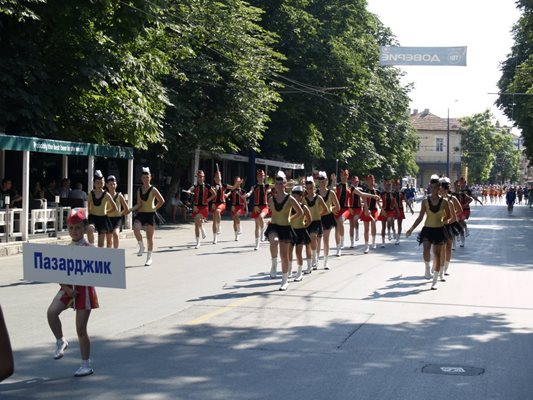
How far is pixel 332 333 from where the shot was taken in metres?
8.99

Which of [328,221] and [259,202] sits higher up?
[259,202]

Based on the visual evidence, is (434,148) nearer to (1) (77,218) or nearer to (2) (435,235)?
(2) (435,235)

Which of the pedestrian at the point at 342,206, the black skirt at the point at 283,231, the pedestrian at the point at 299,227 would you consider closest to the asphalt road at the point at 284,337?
the pedestrian at the point at 299,227

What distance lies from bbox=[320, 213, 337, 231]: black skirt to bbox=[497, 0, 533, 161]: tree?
21024 millimetres

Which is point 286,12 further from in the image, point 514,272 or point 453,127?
point 453,127

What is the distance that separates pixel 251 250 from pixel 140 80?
725 cm

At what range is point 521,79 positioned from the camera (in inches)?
1704

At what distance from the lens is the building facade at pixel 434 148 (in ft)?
401

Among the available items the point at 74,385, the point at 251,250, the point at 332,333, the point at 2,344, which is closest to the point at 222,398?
the point at 74,385

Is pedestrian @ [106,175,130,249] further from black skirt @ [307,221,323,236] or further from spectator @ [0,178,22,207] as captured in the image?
spectator @ [0,178,22,207]

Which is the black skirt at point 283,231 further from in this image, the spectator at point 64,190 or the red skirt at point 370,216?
the spectator at point 64,190

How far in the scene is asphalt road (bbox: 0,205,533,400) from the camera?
661 centimetres

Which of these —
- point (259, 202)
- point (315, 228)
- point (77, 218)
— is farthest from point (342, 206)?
point (77, 218)

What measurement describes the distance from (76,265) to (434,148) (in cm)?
12505
